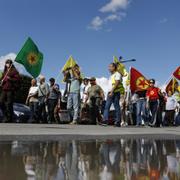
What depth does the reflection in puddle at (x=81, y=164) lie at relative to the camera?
346cm

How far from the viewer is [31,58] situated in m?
16.0

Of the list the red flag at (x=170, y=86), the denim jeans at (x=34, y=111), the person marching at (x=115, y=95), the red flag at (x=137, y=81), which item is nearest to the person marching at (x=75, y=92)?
the person marching at (x=115, y=95)

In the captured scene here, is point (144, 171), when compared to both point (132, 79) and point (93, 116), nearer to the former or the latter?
point (93, 116)

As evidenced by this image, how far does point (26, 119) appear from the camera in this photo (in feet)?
53.5

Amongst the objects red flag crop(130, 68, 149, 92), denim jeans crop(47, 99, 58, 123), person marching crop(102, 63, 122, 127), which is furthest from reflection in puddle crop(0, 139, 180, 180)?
red flag crop(130, 68, 149, 92)

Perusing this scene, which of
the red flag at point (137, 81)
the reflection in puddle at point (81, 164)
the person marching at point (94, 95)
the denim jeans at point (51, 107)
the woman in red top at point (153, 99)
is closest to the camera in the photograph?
the reflection in puddle at point (81, 164)

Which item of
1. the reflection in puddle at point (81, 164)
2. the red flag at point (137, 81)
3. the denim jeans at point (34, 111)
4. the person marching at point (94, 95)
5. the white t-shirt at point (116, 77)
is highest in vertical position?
the red flag at point (137, 81)

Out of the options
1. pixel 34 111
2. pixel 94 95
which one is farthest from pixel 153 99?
pixel 34 111

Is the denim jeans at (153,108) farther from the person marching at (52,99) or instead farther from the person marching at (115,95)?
the person marching at (52,99)

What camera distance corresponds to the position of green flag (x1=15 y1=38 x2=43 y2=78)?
51.2 ft

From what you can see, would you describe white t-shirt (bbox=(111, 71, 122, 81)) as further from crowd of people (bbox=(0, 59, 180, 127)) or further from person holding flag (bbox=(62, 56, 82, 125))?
person holding flag (bbox=(62, 56, 82, 125))

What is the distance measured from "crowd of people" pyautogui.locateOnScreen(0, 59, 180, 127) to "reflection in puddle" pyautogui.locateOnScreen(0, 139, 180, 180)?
671 cm

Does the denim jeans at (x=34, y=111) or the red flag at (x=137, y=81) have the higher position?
the red flag at (x=137, y=81)

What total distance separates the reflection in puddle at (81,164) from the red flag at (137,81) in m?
12.9
